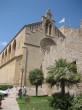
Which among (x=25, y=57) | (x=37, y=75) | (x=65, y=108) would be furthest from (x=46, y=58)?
(x=65, y=108)

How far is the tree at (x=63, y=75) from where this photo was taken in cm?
1684

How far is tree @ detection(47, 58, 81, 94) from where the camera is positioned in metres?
16.8

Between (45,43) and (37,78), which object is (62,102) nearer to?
(37,78)

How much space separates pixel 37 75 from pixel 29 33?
45.2 feet

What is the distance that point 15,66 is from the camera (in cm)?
3897

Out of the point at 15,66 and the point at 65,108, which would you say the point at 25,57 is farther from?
the point at 65,108

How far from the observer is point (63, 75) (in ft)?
55.3

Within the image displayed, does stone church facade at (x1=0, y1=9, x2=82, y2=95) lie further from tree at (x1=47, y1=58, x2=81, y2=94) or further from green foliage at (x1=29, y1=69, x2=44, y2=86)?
tree at (x1=47, y1=58, x2=81, y2=94)

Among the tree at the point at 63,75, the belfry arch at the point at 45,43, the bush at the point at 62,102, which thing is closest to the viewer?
the bush at the point at 62,102

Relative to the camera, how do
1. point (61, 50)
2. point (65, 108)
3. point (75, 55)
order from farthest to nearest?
point (61, 50), point (75, 55), point (65, 108)

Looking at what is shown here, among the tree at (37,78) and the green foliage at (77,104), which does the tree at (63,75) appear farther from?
the tree at (37,78)

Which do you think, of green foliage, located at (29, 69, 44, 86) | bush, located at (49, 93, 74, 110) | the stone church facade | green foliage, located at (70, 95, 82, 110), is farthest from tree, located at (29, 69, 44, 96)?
green foliage, located at (70, 95, 82, 110)

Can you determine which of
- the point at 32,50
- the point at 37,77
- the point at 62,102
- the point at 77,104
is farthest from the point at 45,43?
the point at 77,104

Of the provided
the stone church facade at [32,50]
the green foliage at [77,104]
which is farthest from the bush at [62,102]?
the stone church facade at [32,50]
